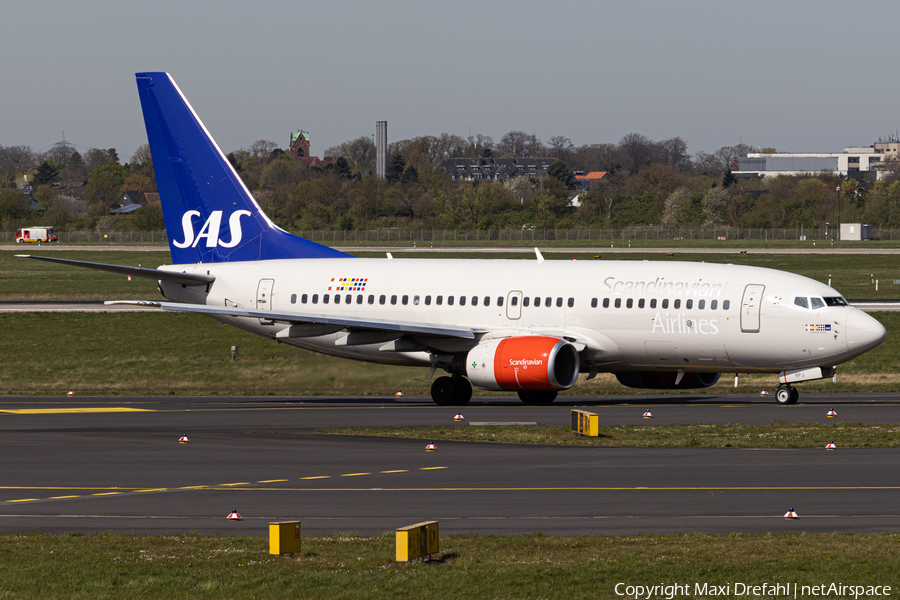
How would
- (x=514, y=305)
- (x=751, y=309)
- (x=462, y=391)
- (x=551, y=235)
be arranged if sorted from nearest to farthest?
(x=751, y=309) → (x=514, y=305) → (x=462, y=391) → (x=551, y=235)

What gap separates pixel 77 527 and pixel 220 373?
30686 mm

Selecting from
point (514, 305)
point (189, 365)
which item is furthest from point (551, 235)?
point (514, 305)

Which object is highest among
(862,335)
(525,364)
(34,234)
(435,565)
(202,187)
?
(202,187)

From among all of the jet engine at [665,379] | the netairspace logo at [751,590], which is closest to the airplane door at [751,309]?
the jet engine at [665,379]

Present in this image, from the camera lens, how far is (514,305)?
3759 centimetres

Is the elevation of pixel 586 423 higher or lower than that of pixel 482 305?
lower

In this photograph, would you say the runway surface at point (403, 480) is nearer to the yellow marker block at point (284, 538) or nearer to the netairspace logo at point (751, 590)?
the yellow marker block at point (284, 538)

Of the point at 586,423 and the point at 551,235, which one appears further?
the point at 551,235

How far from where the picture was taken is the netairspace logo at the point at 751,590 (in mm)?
13344

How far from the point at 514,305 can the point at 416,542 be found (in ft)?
75.6

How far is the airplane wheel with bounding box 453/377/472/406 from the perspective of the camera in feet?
126

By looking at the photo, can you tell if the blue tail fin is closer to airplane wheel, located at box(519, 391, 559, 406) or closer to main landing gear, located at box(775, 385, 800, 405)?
airplane wheel, located at box(519, 391, 559, 406)

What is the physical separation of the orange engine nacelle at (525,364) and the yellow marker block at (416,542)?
19832 mm

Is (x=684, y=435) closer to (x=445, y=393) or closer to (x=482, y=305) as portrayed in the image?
(x=482, y=305)
